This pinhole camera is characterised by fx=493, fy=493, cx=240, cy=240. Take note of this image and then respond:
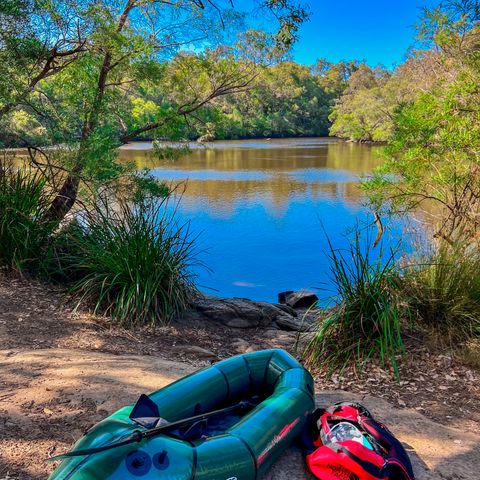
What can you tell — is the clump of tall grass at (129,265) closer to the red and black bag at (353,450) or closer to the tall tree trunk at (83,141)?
the tall tree trunk at (83,141)

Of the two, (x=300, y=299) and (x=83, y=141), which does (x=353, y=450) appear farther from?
(x=300, y=299)

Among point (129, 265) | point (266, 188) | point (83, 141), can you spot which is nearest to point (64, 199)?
point (83, 141)

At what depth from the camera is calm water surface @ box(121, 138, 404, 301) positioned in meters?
10.2

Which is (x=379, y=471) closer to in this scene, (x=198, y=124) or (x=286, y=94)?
(x=198, y=124)

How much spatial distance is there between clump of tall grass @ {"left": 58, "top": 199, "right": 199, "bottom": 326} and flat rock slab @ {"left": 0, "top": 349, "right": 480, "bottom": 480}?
3.97 feet

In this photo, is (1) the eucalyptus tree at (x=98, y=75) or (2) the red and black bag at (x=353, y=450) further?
(1) the eucalyptus tree at (x=98, y=75)

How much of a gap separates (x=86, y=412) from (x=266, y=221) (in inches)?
470

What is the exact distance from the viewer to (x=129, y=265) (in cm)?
505

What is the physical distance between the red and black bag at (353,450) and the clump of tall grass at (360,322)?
135cm

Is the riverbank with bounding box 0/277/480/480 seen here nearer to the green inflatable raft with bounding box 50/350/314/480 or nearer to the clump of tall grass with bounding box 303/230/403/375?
the clump of tall grass with bounding box 303/230/403/375

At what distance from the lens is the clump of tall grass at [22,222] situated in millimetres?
5520

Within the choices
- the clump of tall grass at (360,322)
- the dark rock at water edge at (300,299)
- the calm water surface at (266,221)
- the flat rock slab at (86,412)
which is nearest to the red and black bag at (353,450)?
the flat rock slab at (86,412)

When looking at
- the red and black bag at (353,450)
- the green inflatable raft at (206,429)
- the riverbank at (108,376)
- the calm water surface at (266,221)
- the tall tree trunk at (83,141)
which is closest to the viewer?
the green inflatable raft at (206,429)

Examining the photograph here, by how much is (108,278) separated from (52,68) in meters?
3.44
